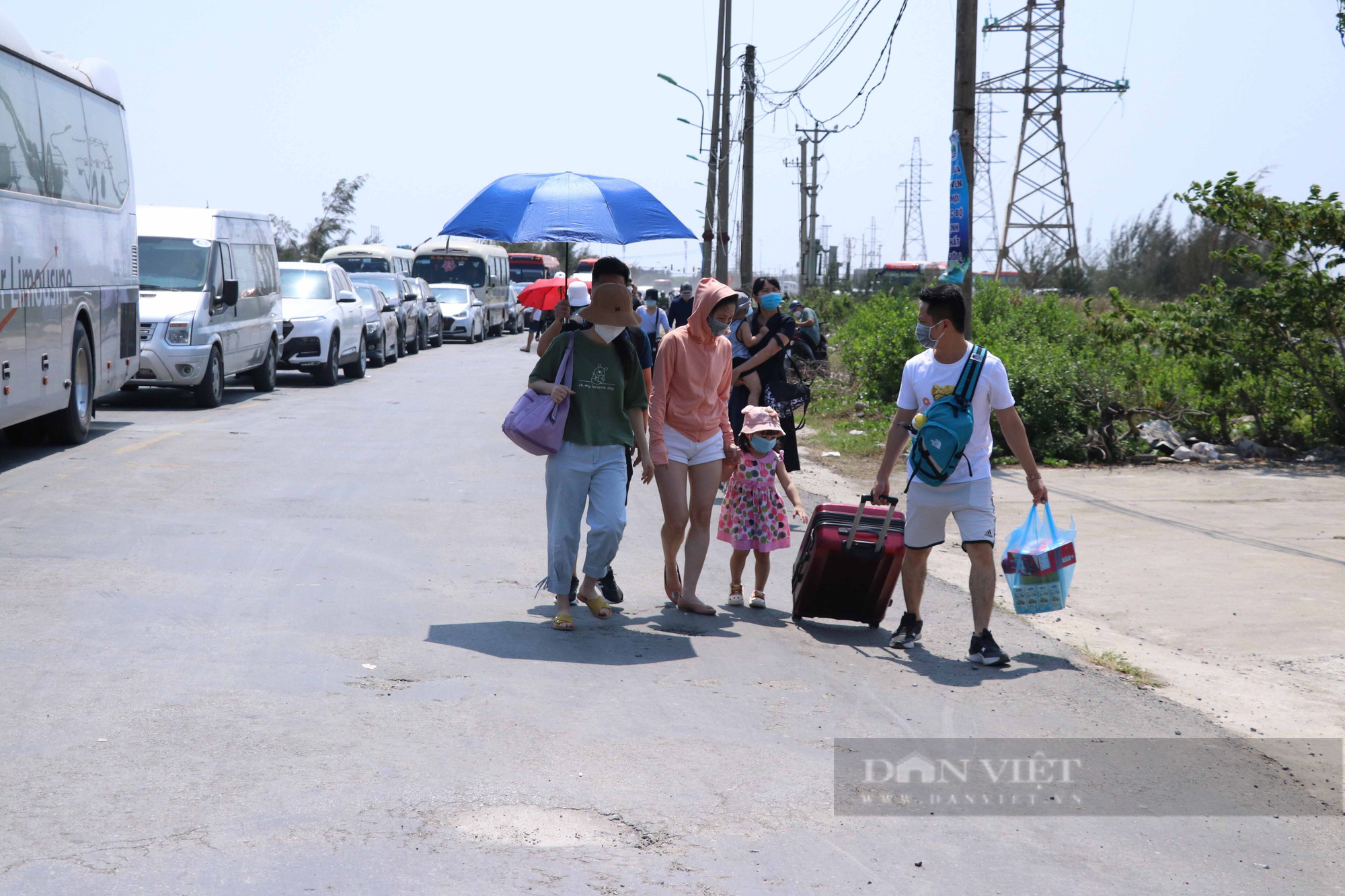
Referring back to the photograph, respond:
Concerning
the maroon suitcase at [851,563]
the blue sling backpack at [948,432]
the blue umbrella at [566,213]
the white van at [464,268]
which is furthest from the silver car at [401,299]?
the blue sling backpack at [948,432]

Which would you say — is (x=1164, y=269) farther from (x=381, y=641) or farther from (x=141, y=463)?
(x=381, y=641)

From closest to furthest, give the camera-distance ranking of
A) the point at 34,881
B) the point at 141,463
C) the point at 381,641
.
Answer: the point at 34,881, the point at 381,641, the point at 141,463

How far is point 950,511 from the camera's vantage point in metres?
6.19

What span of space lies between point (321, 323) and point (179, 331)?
5.03 metres

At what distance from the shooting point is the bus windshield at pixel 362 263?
39.9m

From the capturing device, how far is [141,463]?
11.2 metres

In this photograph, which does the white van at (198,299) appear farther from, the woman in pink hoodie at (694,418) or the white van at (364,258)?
the white van at (364,258)

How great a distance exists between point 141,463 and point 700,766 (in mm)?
8327

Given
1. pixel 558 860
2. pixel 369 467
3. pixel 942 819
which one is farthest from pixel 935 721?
pixel 369 467

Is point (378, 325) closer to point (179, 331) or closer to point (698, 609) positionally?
point (179, 331)

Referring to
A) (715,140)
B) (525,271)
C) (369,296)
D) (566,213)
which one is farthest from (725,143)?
(566,213)

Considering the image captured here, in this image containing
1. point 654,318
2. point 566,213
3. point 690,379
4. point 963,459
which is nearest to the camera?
point 963,459

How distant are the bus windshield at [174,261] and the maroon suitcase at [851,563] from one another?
1220 centimetres

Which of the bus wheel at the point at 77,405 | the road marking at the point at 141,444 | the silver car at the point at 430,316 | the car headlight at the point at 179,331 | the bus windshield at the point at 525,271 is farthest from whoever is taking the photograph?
the bus windshield at the point at 525,271
